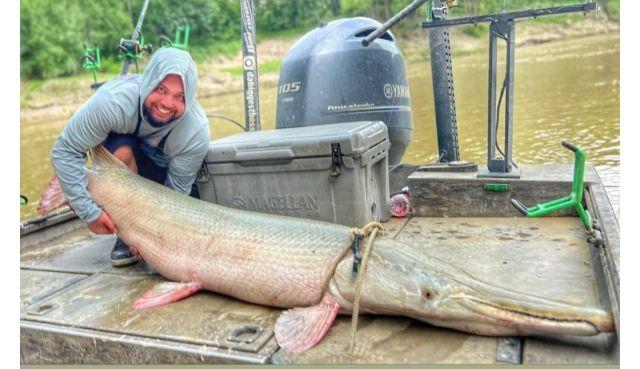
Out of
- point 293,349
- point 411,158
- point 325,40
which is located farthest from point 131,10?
point 293,349

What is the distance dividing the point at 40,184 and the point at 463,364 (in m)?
9.67

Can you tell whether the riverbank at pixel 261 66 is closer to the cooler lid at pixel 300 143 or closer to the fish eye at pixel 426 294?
the cooler lid at pixel 300 143

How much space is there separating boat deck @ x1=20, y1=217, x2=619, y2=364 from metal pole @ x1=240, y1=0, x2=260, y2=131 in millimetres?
1799

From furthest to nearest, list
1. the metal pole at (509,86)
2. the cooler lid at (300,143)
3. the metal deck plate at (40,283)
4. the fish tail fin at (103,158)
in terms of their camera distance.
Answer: the metal pole at (509,86), the fish tail fin at (103,158), the cooler lid at (300,143), the metal deck plate at (40,283)

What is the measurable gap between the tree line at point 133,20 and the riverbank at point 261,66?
1.34 meters

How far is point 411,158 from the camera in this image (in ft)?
28.5

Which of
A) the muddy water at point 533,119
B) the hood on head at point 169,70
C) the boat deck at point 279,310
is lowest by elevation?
the muddy water at point 533,119

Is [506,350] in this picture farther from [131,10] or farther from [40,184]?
[131,10]

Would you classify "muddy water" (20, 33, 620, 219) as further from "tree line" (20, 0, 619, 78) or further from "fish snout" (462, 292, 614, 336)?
"fish snout" (462, 292, 614, 336)

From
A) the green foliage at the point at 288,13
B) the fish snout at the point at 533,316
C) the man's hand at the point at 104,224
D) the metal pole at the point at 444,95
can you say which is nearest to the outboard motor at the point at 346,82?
the metal pole at the point at 444,95

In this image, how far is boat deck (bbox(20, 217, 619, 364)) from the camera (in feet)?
7.22

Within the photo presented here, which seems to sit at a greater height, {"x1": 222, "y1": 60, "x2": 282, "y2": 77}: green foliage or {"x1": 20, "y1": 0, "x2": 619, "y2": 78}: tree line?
{"x1": 20, "y1": 0, "x2": 619, "y2": 78}: tree line

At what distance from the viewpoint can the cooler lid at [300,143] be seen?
3.25 meters

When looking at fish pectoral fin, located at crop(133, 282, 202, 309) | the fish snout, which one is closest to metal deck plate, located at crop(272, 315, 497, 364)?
the fish snout
